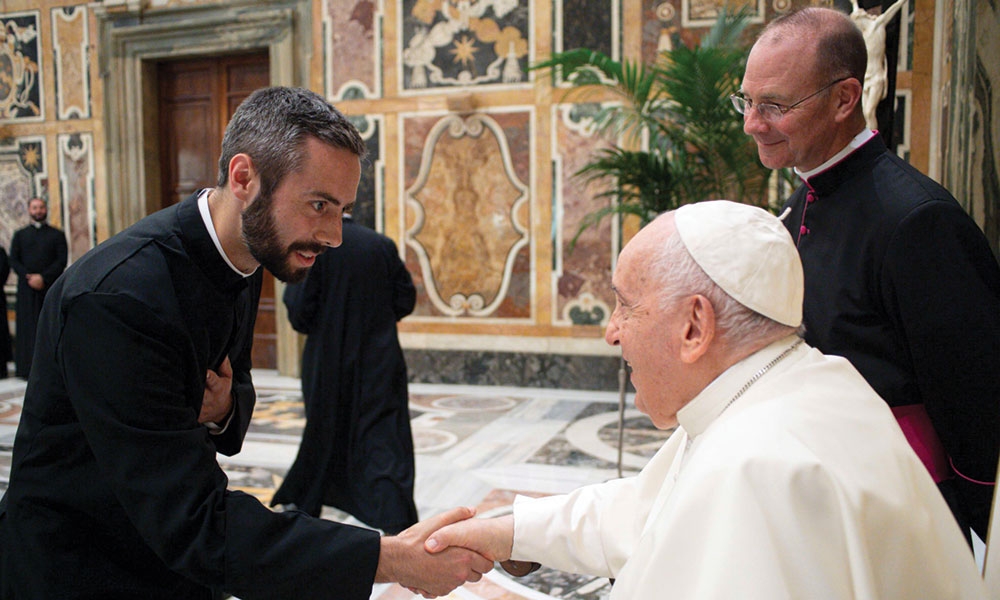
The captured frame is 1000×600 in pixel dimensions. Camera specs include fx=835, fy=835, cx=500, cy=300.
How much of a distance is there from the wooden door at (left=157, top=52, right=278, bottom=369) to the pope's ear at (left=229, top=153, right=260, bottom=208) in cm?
759

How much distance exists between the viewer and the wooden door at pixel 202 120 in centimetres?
921

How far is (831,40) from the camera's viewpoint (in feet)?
6.69

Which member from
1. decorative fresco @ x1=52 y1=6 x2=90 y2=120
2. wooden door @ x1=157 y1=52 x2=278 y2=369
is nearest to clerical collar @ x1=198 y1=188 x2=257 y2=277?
wooden door @ x1=157 y1=52 x2=278 y2=369

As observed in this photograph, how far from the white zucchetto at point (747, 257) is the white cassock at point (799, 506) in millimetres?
89

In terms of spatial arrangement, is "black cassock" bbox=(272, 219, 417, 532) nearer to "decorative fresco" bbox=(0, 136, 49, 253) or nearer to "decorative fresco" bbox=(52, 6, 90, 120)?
"decorative fresco" bbox=(52, 6, 90, 120)

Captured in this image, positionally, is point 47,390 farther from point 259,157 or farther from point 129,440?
point 259,157

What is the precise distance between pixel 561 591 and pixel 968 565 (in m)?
2.25

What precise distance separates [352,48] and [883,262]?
7417 millimetres

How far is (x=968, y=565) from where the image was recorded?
4.29 ft

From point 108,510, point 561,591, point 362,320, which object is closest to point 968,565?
point 108,510

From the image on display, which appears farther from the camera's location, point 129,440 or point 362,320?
point 362,320

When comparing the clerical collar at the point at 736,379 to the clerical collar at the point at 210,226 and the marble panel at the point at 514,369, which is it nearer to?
the clerical collar at the point at 210,226

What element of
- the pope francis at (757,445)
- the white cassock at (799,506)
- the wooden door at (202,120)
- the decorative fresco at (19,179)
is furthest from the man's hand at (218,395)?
the decorative fresco at (19,179)

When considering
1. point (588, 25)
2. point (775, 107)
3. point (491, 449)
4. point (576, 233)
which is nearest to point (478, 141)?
point (576, 233)
